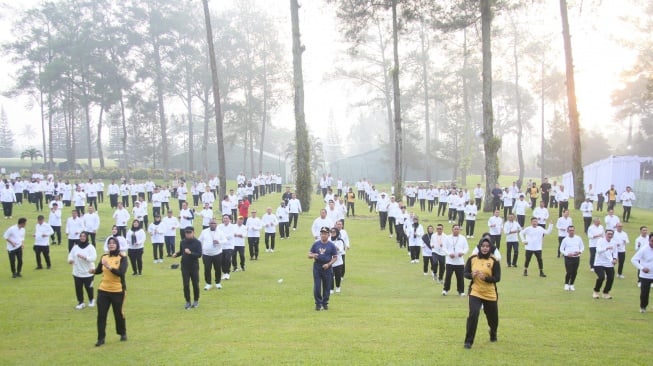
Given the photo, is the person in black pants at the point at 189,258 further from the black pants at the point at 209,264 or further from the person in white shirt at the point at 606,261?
the person in white shirt at the point at 606,261

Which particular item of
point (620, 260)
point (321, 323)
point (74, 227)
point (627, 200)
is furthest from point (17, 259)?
point (627, 200)

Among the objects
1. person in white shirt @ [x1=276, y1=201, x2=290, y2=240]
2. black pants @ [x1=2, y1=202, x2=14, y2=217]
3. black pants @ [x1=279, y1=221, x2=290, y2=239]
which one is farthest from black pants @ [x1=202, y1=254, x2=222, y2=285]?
black pants @ [x1=2, y1=202, x2=14, y2=217]

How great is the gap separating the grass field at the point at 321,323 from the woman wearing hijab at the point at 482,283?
46 centimetres

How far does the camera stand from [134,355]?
8.67m

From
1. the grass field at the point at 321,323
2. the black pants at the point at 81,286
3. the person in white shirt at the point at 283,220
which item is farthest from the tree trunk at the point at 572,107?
the black pants at the point at 81,286

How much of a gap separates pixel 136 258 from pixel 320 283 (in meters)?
7.08

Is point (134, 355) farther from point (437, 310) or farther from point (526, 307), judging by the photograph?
point (526, 307)

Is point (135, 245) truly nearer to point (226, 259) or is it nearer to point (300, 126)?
point (226, 259)

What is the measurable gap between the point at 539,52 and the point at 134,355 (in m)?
45.5

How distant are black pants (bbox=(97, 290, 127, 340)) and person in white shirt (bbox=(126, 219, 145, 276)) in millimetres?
6286

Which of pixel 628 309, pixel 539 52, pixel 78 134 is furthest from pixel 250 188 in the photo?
pixel 78 134

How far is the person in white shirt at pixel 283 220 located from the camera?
2275cm

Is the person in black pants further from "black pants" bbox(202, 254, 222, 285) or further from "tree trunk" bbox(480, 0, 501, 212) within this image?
"tree trunk" bbox(480, 0, 501, 212)

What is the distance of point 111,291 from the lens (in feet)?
30.8
